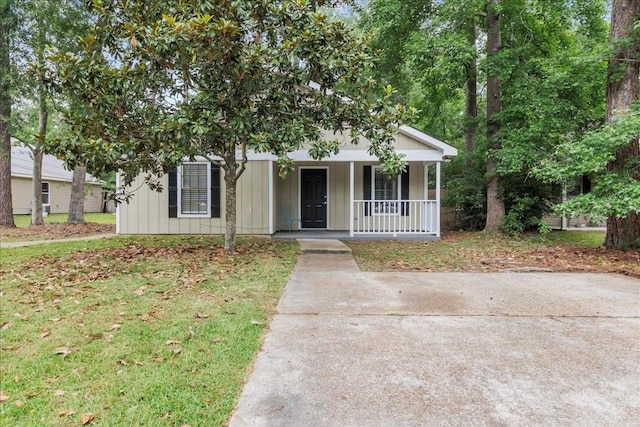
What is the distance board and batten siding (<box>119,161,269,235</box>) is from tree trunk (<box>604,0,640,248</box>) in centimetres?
852

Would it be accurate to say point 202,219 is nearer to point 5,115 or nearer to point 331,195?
point 331,195

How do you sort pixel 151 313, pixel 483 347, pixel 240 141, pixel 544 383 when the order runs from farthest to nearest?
pixel 240 141 < pixel 151 313 < pixel 483 347 < pixel 544 383

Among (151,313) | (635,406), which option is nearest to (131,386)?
(151,313)

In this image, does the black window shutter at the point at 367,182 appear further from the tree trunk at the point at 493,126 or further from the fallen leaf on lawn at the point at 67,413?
the fallen leaf on lawn at the point at 67,413

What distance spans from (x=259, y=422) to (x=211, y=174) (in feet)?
31.2

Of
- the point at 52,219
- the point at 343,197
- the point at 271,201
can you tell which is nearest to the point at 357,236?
the point at 343,197

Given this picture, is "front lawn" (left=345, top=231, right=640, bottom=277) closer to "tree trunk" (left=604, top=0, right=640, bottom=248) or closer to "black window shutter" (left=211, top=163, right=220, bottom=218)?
"tree trunk" (left=604, top=0, right=640, bottom=248)

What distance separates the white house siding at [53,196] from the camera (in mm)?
19922

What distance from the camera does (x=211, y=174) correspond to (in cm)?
1099

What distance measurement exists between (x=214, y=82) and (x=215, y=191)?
5092 mm

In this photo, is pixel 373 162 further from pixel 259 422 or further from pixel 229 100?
pixel 259 422

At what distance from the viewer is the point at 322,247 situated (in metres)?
8.70

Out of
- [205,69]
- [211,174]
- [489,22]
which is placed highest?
[489,22]

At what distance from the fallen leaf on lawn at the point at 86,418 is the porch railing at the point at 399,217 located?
8.95 m
